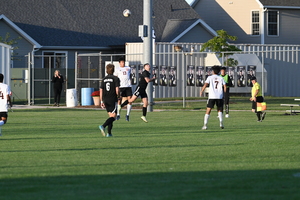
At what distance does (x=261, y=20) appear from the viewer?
48.9m

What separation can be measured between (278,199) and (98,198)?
2.14 metres

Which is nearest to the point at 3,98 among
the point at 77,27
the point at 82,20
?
the point at 77,27

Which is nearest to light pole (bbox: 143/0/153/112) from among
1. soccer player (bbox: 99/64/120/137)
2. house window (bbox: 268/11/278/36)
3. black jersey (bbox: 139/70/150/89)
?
→ black jersey (bbox: 139/70/150/89)

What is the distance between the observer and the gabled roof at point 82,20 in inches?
1812

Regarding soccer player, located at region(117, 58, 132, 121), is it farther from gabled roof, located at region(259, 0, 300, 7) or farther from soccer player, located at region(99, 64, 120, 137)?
gabled roof, located at region(259, 0, 300, 7)

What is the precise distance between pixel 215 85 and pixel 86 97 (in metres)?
15.9

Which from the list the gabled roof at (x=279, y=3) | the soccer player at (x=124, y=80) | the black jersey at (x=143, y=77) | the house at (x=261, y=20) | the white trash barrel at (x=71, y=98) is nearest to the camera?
the black jersey at (x=143, y=77)

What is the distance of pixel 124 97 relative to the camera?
920 inches

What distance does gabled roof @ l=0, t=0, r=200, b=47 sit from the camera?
46.0 metres

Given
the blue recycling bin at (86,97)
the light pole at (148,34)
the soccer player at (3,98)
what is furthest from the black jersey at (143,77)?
the blue recycling bin at (86,97)

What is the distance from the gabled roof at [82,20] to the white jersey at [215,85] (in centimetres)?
2783

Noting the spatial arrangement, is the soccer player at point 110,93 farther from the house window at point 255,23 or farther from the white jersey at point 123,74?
the house window at point 255,23

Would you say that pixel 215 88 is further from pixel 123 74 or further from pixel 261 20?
pixel 261 20

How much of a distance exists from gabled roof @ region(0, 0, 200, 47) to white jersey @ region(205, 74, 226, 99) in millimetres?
27833
